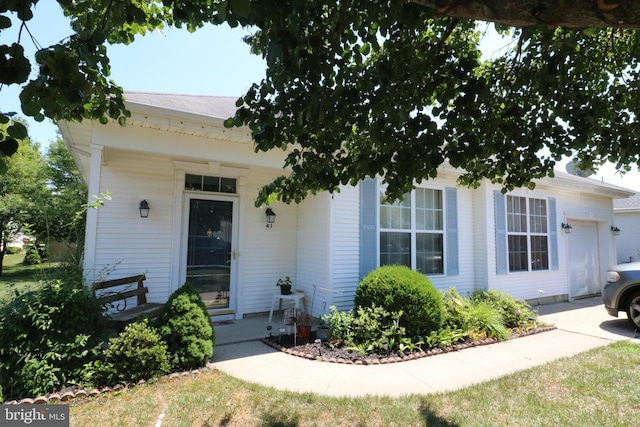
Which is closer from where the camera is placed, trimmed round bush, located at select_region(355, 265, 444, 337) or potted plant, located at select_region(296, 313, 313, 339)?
trimmed round bush, located at select_region(355, 265, 444, 337)

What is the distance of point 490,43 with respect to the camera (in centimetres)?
368

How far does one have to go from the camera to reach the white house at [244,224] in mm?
4898

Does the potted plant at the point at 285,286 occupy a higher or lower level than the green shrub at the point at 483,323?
higher

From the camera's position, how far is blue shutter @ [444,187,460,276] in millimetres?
7031

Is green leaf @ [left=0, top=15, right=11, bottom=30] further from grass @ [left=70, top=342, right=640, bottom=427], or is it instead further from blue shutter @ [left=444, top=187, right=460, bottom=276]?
blue shutter @ [left=444, top=187, right=460, bottom=276]

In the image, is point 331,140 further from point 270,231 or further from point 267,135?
point 270,231

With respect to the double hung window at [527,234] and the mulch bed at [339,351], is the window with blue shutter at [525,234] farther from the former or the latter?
the mulch bed at [339,351]

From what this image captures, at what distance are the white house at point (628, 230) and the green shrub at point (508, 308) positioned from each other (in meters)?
11.1

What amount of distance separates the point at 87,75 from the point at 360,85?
5.76 feet

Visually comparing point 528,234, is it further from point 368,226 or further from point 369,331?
point 369,331

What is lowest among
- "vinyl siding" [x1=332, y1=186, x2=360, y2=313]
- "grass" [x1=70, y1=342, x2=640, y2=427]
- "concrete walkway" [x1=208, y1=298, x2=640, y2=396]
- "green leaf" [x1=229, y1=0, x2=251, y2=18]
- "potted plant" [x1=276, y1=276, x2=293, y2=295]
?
"concrete walkway" [x1=208, y1=298, x2=640, y2=396]

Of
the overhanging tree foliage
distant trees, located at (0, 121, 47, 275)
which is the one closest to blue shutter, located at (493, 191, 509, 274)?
the overhanging tree foliage

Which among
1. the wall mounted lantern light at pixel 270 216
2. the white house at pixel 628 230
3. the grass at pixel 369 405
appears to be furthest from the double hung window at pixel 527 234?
the white house at pixel 628 230

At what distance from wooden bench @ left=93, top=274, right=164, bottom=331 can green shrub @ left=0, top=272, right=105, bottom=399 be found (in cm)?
38
